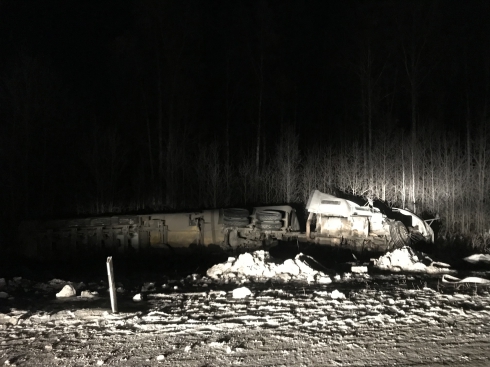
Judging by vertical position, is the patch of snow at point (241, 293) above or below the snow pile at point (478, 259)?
above

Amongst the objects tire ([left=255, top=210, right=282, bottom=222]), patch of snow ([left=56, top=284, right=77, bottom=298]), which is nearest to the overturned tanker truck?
tire ([left=255, top=210, right=282, bottom=222])

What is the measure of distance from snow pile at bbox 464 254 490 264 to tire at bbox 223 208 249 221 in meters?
7.29

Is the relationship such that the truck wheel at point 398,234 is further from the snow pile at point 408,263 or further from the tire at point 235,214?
the tire at point 235,214

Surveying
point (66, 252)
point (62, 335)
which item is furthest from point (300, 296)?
point (66, 252)

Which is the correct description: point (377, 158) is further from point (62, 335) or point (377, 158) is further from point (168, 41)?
point (62, 335)

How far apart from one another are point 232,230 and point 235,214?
0.61m

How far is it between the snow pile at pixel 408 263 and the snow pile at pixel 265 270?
2.08 metres

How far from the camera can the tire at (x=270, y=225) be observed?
16984 mm

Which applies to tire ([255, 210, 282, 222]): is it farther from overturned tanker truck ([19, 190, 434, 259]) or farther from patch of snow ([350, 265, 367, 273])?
patch of snow ([350, 265, 367, 273])

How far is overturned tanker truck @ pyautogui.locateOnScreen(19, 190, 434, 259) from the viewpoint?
1639 centimetres

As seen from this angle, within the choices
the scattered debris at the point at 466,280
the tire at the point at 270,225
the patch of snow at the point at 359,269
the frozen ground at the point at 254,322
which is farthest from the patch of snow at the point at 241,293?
the tire at the point at 270,225

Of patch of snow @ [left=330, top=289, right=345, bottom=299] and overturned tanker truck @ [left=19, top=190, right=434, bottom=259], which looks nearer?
patch of snow @ [left=330, top=289, right=345, bottom=299]

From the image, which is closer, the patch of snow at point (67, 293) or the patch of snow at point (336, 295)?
the patch of snow at point (336, 295)

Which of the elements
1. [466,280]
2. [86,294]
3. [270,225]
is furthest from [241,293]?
[270,225]
